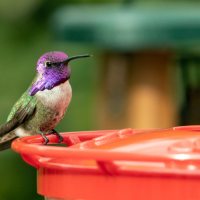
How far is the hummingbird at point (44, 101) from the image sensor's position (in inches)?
82.4

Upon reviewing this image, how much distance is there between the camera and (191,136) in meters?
1.17

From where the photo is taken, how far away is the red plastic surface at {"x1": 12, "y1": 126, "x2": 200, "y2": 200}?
3.05 ft

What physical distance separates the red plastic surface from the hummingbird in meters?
0.95

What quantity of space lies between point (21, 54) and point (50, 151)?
305 inches

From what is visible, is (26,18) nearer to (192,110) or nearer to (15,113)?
(192,110)

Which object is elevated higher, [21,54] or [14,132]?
[21,54]

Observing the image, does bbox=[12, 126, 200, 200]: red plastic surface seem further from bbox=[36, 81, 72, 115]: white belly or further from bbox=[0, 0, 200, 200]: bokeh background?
bbox=[0, 0, 200, 200]: bokeh background

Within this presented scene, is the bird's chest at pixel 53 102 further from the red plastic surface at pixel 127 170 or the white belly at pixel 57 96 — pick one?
the red plastic surface at pixel 127 170

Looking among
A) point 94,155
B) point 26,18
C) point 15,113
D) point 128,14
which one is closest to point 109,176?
point 94,155

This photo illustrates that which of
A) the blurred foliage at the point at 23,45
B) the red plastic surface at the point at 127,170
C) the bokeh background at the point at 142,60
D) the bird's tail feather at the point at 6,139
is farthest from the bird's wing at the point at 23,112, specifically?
the blurred foliage at the point at 23,45

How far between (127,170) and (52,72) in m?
1.20

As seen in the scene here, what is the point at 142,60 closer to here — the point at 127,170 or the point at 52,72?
the point at 52,72

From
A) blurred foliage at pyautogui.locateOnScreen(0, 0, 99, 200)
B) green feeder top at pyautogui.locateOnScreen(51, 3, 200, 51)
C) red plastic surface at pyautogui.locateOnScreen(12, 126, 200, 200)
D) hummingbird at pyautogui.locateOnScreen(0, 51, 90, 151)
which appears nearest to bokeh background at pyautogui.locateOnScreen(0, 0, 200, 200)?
green feeder top at pyautogui.locateOnScreen(51, 3, 200, 51)

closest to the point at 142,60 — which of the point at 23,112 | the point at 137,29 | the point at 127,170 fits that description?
the point at 137,29
